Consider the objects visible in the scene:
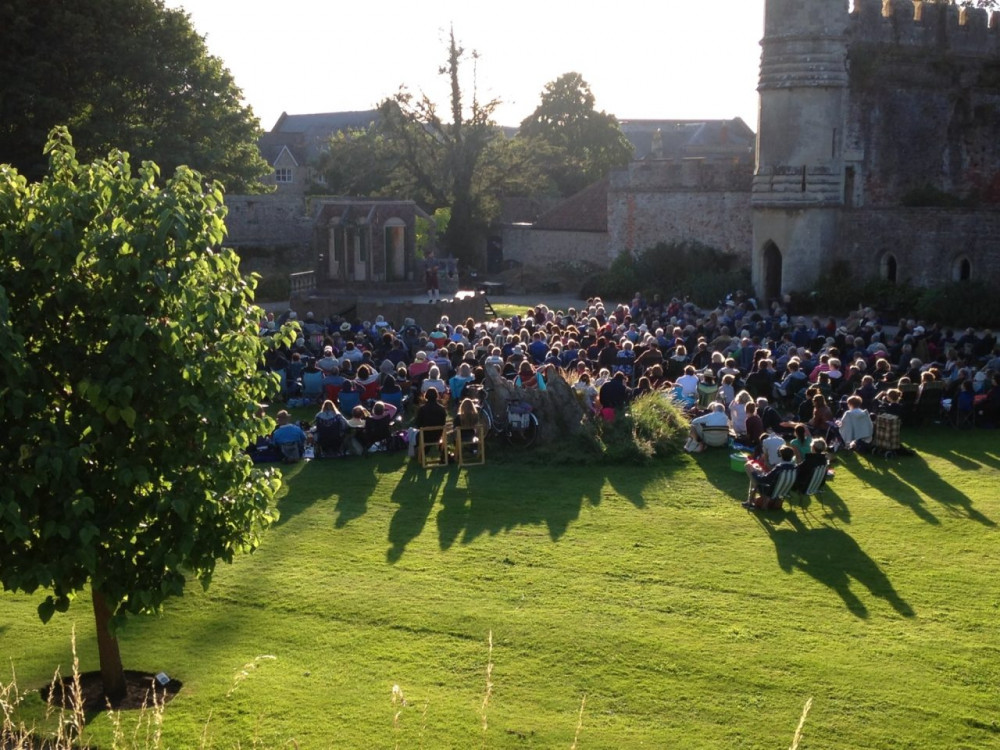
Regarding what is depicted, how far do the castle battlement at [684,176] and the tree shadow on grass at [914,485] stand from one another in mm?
27061

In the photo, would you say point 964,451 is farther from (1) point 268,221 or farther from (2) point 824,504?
(1) point 268,221

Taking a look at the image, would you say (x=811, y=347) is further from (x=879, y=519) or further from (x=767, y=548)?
(x=767, y=548)

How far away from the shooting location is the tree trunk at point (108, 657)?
28.5 ft

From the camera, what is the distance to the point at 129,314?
7.60 metres

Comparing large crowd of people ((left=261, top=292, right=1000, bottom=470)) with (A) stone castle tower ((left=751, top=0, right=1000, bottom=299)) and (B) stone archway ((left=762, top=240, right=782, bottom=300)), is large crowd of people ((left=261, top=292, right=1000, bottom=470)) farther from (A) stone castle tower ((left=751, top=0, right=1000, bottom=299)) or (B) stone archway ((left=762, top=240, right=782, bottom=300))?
(B) stone archway ((left=762, top=240, right=782, bottom=300))

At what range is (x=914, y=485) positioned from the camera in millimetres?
14977

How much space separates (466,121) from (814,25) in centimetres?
2009

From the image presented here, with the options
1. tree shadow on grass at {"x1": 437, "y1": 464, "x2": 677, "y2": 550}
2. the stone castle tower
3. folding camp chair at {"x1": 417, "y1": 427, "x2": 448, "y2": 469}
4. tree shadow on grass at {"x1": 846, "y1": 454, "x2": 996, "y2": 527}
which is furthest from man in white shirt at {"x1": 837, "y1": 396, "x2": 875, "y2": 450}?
the stone castle tower

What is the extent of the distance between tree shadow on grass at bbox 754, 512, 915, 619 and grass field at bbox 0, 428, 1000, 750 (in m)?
0.03

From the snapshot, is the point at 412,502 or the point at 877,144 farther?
the point at 877,144

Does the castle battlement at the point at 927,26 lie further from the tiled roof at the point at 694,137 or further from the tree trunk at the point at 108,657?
the tree trunk at the point at 108,657

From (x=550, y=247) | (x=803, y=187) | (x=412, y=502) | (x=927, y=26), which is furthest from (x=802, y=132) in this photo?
(x=412, y=502)

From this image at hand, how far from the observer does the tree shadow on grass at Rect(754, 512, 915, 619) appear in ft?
35.7

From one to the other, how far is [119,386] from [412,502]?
7.34 meters
